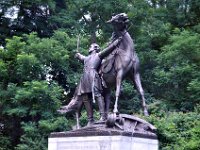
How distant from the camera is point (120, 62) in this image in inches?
464

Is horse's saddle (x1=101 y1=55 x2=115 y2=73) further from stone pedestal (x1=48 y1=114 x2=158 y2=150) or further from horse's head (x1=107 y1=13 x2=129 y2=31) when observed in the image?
stone pedestal (x1=48 y1=114 x2=158 y2=150)

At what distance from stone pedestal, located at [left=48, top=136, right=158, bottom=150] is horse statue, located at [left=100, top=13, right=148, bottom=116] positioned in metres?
0.91

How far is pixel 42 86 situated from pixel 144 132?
8262 millimetres

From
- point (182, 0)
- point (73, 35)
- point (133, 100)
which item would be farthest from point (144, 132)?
point (182, 0)

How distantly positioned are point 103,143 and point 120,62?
5.90ft

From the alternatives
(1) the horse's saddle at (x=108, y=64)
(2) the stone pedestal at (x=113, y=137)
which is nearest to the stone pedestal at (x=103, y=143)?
(2) the stone pedestal at (x=113, y=137)

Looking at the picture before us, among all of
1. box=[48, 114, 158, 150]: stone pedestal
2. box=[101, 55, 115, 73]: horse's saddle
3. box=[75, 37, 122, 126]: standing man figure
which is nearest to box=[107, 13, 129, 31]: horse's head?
box=[75, 37, 122, 126]: standing man figure

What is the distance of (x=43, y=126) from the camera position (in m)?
19.0

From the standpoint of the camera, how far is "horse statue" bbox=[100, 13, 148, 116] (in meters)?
11.7

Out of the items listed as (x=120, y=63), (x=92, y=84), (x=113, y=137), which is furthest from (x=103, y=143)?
(x=120, y=63)

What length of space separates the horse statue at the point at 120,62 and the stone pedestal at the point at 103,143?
3.00 ft

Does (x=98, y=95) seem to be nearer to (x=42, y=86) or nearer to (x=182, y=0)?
(x=42, y=86)

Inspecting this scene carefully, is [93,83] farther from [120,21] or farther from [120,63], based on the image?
[120,21]

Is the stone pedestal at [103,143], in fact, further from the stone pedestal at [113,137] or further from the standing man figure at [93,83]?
the standing man figure at [93,83]
